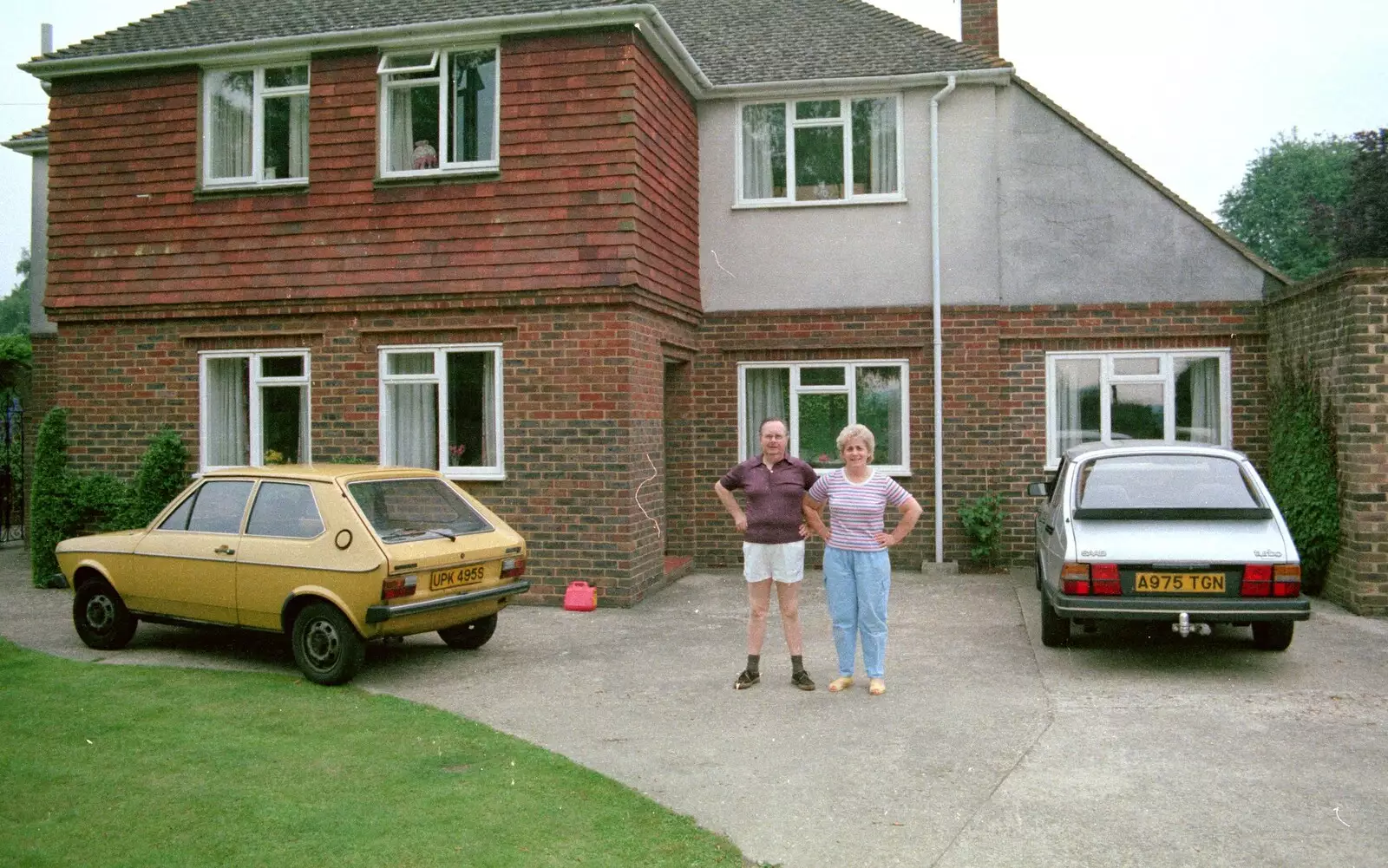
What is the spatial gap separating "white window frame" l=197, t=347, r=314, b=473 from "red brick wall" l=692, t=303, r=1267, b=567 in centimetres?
489

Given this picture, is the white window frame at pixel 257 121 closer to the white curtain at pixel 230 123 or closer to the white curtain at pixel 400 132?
the white curtain at pixel 230 123

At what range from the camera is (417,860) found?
4559 millimetres

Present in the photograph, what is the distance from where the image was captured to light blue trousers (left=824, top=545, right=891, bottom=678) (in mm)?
7320

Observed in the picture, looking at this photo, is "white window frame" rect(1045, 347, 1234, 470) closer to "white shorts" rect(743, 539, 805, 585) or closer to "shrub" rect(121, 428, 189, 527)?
"white shorts" rect(743, 539, 805, 585)

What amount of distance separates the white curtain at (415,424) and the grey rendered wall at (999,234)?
13.8 ft

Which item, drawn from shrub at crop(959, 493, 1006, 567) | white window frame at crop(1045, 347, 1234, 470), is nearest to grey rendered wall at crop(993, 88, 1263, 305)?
white window frame at crop(1045, 347, 1234, 470)

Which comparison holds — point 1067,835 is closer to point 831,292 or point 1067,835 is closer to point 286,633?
point 286,633

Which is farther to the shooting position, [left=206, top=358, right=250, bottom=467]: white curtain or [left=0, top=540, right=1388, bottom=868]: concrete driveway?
[left=206, top=358, right=250, bottom=467]: white curtain

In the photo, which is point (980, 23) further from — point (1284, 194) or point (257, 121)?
point (1284, 194)

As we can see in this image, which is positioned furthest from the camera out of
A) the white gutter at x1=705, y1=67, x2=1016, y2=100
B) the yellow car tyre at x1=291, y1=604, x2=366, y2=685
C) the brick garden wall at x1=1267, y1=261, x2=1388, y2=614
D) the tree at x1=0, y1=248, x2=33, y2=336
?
the tree at x1=0, y1=248, x2=33, y2=336

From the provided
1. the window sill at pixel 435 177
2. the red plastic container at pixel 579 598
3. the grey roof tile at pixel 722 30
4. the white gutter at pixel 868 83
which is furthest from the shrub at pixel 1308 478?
the window sill at pixel 435 177

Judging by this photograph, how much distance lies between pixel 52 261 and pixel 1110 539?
11.8 meters

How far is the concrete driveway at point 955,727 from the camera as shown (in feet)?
16.2

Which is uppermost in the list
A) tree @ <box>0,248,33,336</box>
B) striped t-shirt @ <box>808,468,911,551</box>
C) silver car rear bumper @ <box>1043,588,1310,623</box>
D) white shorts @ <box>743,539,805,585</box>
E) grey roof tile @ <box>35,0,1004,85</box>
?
tree @ <box>0,248,33,336</box>
